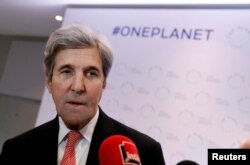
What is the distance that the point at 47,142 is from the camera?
1250mm

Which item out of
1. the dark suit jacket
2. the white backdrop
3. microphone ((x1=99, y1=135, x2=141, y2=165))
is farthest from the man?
the white backdrop

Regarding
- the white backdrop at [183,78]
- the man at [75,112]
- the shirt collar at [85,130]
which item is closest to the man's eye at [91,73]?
the man at [75,112]

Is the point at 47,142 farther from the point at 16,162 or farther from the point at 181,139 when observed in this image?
the point at 181,139

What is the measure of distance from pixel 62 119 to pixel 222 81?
2.38 metres

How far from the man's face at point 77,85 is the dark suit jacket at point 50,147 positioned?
77 millimetres

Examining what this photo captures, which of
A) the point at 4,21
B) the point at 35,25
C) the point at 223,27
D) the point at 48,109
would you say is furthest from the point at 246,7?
the point at 4,21

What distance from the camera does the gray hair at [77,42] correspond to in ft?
3.97

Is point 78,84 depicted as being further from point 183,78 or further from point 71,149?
point 183,78

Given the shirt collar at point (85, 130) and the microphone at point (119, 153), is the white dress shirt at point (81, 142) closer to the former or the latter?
the shirt collar at point (85, 130)

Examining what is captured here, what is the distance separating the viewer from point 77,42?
3.97ft

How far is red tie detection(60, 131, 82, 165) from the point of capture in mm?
1150

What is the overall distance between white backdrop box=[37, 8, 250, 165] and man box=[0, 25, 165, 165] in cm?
215

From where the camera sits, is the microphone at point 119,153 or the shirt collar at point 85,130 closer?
the microphone at point 119,153

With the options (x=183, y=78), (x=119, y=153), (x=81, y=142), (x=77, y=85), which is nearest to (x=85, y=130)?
(x=81, y=142)
